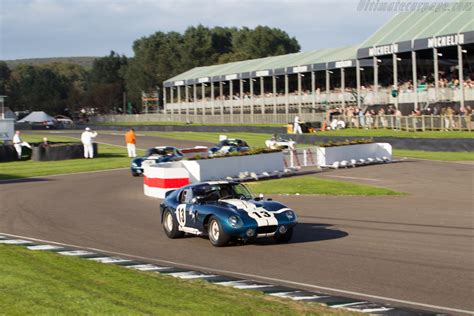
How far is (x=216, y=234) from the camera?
46.6ft

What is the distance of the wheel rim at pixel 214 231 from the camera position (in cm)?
1416

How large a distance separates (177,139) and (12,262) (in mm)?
49252

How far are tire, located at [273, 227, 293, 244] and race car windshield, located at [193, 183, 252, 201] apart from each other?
3.90 feet

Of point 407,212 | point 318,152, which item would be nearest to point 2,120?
point 318,152

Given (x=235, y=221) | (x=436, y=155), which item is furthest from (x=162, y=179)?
(x=436, y=155)

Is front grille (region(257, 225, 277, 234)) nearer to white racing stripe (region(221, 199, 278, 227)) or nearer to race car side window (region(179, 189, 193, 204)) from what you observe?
white racing stripe (region(221, 199, 278, 227))

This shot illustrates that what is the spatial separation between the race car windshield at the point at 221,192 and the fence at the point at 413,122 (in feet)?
98.6

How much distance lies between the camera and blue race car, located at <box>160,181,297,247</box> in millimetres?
13805

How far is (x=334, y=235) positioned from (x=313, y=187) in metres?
10.3

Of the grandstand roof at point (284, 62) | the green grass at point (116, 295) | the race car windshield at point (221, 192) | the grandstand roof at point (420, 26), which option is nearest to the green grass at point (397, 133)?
the grandstand roof at point (420, 26)

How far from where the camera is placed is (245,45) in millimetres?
143125

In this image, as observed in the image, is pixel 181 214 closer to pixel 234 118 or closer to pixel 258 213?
pixel 258 213

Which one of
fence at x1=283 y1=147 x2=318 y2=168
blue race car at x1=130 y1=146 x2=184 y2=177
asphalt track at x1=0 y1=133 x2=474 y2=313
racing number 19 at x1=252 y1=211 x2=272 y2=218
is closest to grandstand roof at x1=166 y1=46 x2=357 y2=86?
fence at x1=283 y1=147 x2=318 y2=168

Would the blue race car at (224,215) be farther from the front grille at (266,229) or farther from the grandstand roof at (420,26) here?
the grandstand roof at (420,26)
